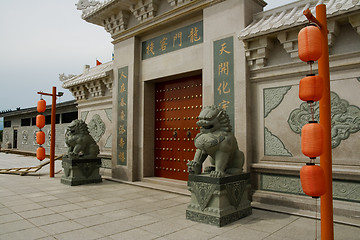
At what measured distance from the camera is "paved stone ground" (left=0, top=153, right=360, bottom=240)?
3.19 meters

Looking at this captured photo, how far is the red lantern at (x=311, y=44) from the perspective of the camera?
2.39 m

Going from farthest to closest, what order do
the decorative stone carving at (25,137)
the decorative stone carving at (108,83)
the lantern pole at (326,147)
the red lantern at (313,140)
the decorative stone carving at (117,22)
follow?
the decorative stone carving at (25,137)
the decorative stone carving at (108,83)
the decorative stone carving at (117,22)
the lantern pole at (326,147)
the red lantern at (313,140)

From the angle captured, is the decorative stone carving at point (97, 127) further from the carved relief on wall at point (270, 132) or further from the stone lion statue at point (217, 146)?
the carved relief on wall at point (270, 132)

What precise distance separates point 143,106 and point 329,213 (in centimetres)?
502

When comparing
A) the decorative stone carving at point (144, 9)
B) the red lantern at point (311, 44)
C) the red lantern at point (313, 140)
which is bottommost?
the red lantern at point (313, 140)

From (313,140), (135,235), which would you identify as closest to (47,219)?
(135,235)

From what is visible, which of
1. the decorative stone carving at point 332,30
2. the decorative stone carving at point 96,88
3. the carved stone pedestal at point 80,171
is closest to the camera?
the decorative stone carving at point 332,30

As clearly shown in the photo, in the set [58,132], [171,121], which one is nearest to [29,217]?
[171,121]

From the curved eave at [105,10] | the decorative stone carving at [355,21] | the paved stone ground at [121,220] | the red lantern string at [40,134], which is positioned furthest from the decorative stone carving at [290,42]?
the red lantern string at [40,134]

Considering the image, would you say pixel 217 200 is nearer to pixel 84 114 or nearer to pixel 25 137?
pixel 84 114

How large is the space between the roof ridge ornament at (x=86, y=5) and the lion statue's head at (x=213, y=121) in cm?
563

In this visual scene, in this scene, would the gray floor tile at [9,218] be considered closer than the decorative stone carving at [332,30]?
Yes

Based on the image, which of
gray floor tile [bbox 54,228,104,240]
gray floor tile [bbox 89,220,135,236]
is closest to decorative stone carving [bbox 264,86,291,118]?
gray floor tile [bbox 89,220,135,236]

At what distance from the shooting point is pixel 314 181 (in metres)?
2.34
